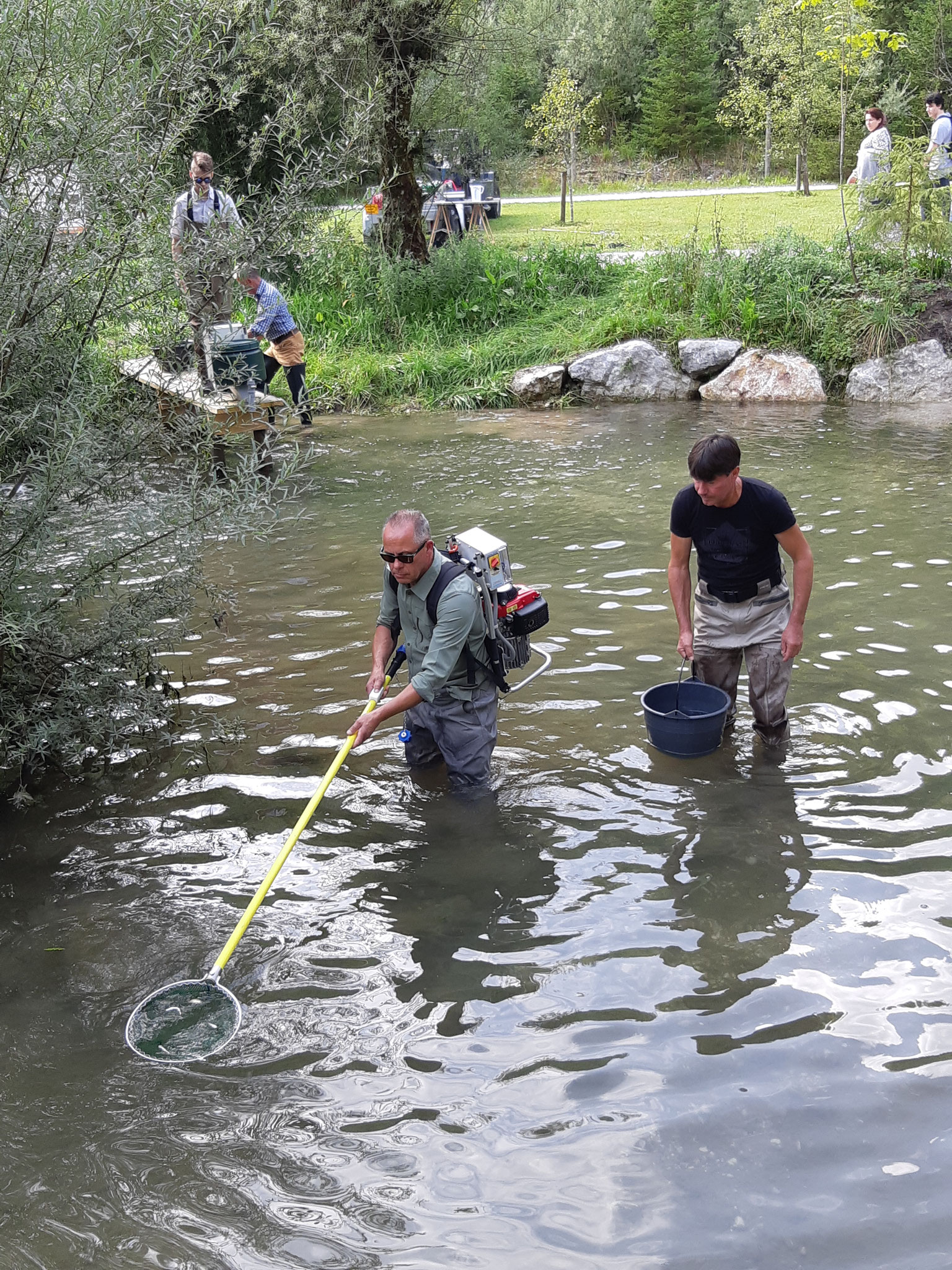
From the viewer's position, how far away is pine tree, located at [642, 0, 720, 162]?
4072 centimetres

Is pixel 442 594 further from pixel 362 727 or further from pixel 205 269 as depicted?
pixel 205 269

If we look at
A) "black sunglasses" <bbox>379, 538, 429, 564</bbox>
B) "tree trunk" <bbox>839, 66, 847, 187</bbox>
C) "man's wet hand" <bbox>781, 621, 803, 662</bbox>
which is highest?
"tree trunk" <bbox>839, 66, 847, 187</bbox>

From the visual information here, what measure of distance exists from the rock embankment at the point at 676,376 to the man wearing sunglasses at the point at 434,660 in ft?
31.9

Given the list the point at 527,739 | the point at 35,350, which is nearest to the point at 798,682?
the point at 527,739

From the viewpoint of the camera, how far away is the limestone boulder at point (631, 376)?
14.5m

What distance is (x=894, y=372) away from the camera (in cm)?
1356

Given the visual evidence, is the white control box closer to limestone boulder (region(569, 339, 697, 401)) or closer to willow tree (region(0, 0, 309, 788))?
willow tree (region(0, 0, 309, 788))

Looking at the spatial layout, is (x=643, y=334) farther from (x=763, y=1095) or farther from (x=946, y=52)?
(x=946, y=52)

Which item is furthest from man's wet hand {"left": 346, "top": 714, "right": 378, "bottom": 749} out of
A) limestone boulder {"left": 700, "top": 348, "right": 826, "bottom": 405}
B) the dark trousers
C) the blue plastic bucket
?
limestone boulder {"left": 700, "top": 348, "right": 826, "bottom": 405}

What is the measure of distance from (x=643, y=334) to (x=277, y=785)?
11.0 m

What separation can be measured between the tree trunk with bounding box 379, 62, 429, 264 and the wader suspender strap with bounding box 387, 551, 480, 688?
11.5m

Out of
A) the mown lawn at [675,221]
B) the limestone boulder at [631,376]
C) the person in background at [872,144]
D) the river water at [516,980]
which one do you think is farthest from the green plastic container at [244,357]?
the person in background at [872,144]

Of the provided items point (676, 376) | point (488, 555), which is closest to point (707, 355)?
point (676, 376)

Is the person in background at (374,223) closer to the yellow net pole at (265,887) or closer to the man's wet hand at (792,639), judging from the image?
the man's wet hand at (792,639)
